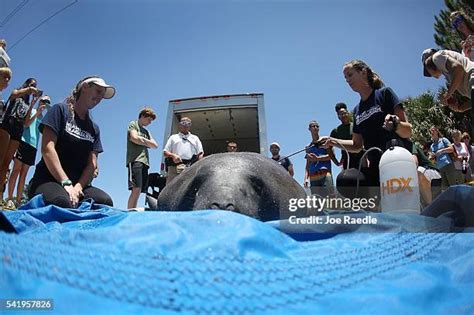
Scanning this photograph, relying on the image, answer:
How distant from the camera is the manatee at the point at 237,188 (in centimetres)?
254

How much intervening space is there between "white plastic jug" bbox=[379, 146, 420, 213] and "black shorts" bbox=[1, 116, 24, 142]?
3890 mm

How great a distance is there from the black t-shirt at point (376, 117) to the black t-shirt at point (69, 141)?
2440 millimetres

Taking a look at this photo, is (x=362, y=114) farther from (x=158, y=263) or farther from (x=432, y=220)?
(x=158, y=263)

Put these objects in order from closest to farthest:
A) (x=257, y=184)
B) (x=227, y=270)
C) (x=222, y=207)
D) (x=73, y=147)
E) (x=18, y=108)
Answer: (x=227, y=270) < (x=222, y=207) < (x=257, y=184) < (x=73, y=147) < (x=18, y=108)

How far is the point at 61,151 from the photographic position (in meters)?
3.65

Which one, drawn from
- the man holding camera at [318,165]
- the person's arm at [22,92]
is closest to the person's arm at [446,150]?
the man holding camera at [318,165]

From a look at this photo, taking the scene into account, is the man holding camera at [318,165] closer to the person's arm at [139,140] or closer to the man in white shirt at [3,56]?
the person's arm at [139,140]

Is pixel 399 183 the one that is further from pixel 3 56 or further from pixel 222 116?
pixel 222 116

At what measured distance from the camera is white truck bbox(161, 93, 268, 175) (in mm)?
7852

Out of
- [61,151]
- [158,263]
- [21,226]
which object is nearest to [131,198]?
[61,151]

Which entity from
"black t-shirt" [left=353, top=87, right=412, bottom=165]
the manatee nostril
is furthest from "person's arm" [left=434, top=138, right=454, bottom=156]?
the manatee nostril

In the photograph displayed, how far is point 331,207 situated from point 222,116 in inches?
235

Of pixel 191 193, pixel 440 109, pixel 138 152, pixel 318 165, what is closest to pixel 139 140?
pixel 138 152

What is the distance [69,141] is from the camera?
3674mm
